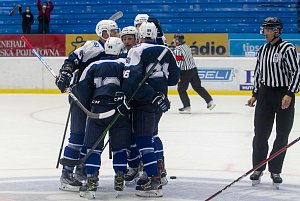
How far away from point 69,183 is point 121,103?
835mm

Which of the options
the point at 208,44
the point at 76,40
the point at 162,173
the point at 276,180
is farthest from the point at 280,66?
the point at 76,40

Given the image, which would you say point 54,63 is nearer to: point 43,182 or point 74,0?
point 74,0

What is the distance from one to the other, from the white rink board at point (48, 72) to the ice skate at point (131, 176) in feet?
29.3

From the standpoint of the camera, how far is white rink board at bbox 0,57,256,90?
50.7 ft

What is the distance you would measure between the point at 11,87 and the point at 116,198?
34.8 ft

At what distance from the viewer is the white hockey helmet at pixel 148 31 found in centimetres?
619

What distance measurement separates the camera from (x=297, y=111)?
1269cm

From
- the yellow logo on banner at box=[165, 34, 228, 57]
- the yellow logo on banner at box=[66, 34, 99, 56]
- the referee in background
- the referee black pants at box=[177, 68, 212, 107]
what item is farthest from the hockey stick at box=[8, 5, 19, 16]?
the referee black pants at box=[177, 68, 212, 107]

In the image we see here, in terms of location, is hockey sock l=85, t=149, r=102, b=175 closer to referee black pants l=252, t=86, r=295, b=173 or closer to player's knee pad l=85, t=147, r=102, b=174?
player's knee pad l=85, t=147, r=102, b=174

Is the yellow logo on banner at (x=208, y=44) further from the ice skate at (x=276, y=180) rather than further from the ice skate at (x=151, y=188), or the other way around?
the ice skate at (x=151, y=188)

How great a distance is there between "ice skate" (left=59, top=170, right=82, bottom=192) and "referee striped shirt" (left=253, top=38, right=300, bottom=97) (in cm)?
167

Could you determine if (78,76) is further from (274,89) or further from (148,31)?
(274,89)

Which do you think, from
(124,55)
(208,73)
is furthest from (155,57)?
(208,73)

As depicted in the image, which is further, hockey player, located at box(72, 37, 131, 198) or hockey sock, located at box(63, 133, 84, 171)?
hockey sock, located at box(63, 133, 84, 171)
